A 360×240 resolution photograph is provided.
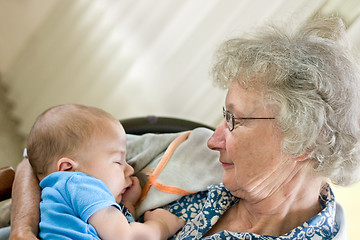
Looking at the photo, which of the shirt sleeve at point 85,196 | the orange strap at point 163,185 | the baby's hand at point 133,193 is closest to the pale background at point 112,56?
the orange strap at point 163,185

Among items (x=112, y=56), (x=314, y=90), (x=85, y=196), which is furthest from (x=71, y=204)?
(x=112, y=56)

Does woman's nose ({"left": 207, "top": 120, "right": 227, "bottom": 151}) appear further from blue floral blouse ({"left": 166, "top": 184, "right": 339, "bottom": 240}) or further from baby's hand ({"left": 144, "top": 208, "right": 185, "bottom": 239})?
baby's hand ({"left": 144, "top": 208, "right": 185, "bottom": 239})

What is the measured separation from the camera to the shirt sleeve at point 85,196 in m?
1.47

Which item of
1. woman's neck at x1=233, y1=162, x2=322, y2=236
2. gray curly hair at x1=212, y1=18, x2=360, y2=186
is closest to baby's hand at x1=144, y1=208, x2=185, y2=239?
woman's neck at x1=233, y1=162, x2=322, y2=236

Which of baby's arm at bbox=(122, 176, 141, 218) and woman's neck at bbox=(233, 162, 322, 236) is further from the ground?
woman's neck at bbox=(233, 162, 322, 236)

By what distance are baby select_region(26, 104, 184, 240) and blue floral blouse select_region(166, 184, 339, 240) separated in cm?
6

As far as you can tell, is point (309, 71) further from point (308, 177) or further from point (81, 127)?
point (81, 127)

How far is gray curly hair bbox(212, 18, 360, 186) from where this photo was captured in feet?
4.90

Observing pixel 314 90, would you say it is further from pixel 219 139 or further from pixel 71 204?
pixel 71 204

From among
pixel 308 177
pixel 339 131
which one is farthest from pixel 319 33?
pixel 308 177

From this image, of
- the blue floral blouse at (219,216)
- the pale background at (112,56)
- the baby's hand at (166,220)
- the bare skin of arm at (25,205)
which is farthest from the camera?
the pale background at (112,56)

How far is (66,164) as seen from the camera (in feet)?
5.34

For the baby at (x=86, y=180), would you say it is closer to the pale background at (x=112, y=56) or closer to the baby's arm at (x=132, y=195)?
the baby's arm at (x=132, y=195)

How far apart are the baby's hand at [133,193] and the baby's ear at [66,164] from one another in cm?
28
